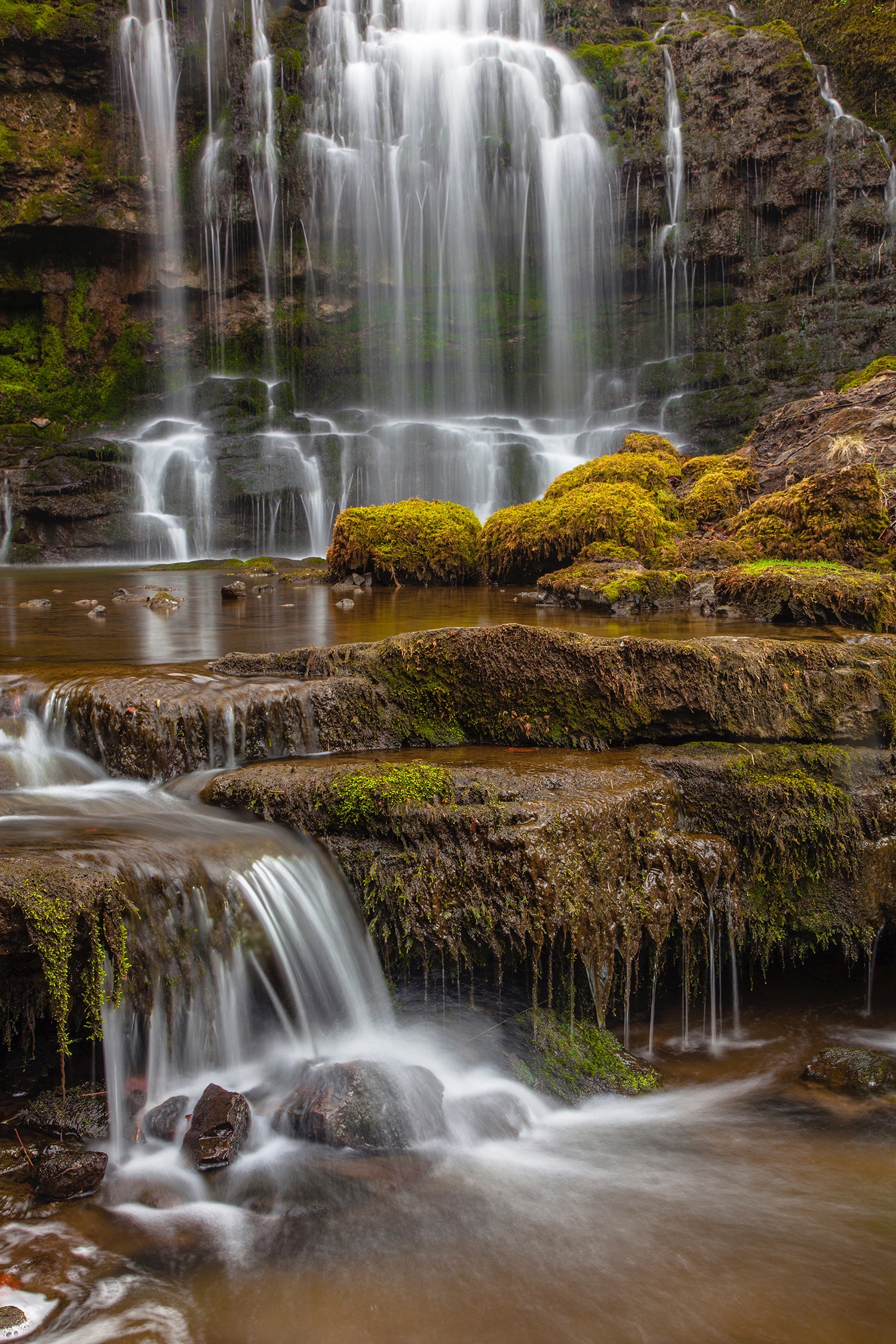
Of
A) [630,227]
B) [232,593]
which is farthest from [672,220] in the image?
[232,593]

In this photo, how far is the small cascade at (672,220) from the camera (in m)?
25.8

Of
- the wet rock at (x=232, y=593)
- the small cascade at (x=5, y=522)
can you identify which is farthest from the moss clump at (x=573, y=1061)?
the small cascade at (x=5, y=522)

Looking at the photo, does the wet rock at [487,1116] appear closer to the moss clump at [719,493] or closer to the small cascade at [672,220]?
the moss clump at [719,493]

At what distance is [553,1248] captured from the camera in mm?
2641

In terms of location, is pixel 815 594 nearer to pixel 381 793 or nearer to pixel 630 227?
pixel 381 793

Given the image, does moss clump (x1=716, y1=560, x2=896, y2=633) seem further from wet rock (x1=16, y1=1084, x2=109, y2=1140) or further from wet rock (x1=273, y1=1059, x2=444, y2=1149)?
wet rock (x1=16, y1=1084, x2=109, y2=1140)

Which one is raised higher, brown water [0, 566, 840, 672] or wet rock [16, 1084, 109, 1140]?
brown water [0, 566, 840, 672]

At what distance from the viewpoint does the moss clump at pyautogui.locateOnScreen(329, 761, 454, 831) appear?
A: 12.2 ft

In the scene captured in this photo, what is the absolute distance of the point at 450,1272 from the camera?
2.50 m

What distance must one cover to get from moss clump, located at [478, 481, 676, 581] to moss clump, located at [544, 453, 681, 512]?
0.59 ft

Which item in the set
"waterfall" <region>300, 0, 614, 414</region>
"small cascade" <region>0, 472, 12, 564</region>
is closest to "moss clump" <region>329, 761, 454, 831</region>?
"small cascade" <region>0, 472, 12, 564</region>

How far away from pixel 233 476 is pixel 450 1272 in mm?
20855

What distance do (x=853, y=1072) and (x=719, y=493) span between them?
902 cm

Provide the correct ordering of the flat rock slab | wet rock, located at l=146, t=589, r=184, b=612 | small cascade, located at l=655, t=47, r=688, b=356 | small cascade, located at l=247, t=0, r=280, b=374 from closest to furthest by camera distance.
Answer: the flat rock slab
wet rock, located at l=146, t=589, r=184, b=612
small cascade, located at l=655, t=47, r=688, b=356
small cascade, located at l=247, t=0, r=280, b=374
